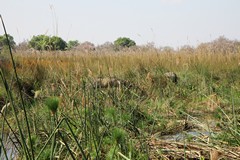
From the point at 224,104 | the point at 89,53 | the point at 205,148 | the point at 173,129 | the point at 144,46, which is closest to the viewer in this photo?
the point at 205,148

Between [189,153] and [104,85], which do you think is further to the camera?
[104,85]

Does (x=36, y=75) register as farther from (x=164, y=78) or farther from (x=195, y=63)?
(x=195, y=63)

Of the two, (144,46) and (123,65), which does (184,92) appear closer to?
(123,65)

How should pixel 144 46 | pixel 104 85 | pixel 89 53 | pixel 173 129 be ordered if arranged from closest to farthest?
pixel 173 129, pixel 104 85, pixel 89 53, pixel 144 46

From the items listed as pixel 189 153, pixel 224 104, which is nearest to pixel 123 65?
pixel 224 104

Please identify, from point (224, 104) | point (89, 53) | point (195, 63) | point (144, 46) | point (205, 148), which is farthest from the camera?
point (144, 46)

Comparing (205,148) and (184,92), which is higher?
(205,148)

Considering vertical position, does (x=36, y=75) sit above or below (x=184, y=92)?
above

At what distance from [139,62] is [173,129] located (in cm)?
368

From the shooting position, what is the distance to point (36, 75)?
16.8 ft

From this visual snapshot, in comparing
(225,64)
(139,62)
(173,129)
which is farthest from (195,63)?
(173,129)

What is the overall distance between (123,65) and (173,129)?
3421 millimetres

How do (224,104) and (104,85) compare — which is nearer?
(224,104)

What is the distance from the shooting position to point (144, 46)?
905 centimetres
